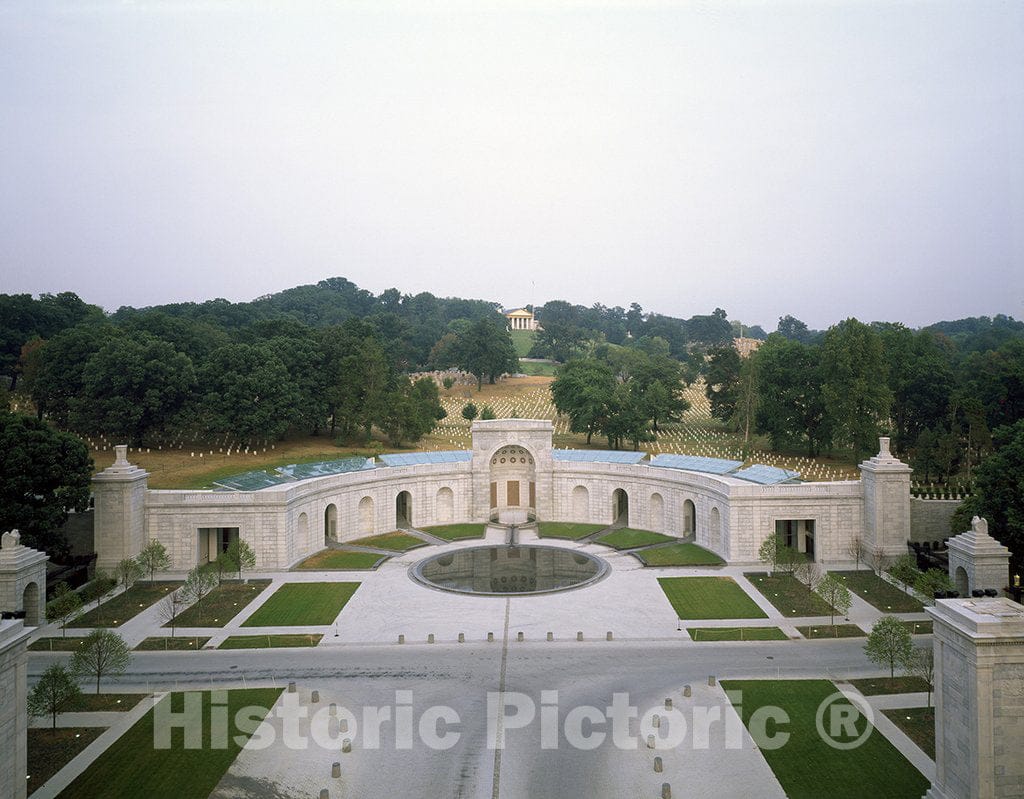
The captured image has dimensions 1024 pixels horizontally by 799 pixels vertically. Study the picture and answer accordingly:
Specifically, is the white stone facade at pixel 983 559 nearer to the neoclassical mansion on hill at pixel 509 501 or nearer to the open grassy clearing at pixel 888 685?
the open grassy clearing at pixel 888 685

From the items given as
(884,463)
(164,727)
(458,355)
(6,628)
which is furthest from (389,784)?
(458,355)

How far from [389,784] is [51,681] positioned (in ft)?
41.5

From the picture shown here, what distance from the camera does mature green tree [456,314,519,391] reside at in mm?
128625

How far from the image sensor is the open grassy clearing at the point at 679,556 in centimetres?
4819

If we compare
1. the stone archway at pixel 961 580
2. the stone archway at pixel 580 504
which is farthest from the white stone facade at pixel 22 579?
the stone archway at pixel 961 580

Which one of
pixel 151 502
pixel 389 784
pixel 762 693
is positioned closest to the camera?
pixel 389 784

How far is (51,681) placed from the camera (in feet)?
84.6

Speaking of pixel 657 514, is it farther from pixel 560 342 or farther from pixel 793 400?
pixel 560 342

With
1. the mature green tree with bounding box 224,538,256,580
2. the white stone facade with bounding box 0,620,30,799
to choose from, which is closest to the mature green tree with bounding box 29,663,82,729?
the white stone facade with bounding box 0,620,30,799

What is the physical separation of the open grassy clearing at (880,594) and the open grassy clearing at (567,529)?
715 inches

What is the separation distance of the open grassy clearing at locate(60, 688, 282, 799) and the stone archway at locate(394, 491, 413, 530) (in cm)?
3184

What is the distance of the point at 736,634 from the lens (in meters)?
35.6

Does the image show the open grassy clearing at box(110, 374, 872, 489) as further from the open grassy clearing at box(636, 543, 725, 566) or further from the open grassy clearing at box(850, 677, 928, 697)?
the open grassy clearing at box(850, 677, 928, 697)

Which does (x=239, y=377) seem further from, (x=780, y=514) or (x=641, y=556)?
(x=780, y=514)
